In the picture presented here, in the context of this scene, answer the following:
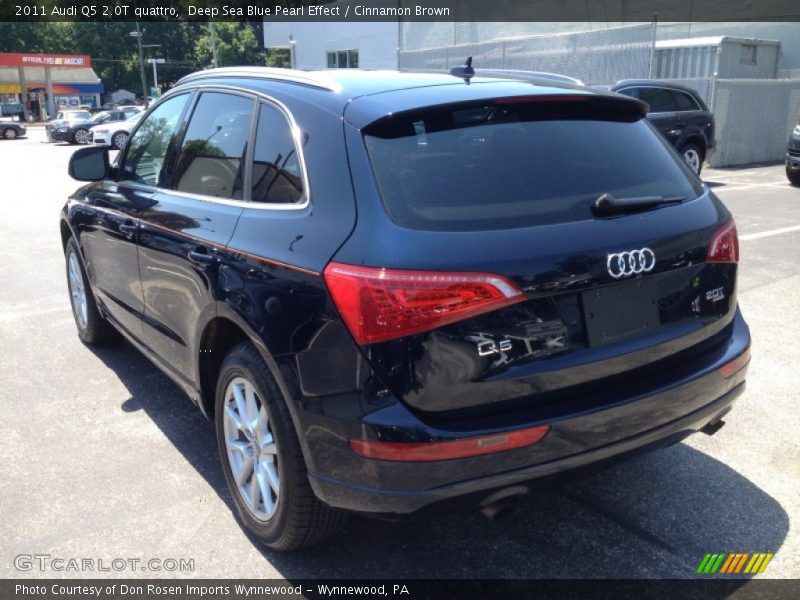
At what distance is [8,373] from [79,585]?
8.52ft

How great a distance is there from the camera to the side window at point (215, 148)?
3.19 meters

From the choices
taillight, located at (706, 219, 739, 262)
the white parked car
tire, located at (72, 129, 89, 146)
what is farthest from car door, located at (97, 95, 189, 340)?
tire, located at (72, 129, 89, 146)

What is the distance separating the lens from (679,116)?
1366cm

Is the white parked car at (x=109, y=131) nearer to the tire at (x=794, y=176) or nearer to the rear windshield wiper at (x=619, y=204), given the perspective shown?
the tire at (x=794, y=176)

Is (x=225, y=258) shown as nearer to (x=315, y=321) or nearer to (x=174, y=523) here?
(x=315, y=321)

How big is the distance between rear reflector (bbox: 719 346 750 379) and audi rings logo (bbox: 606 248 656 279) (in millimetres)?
577

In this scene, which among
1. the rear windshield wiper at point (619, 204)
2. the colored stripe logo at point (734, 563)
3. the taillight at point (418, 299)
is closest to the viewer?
the taillight at point (418, 299)

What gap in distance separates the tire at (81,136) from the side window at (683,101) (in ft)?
88.1

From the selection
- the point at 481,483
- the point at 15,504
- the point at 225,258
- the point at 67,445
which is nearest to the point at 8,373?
the point at 67,445

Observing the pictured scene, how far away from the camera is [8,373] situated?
4.92m

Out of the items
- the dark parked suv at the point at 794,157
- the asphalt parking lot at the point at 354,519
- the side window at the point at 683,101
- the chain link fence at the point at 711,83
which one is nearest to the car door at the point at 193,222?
the asphalt parking lot at the point at 354,519

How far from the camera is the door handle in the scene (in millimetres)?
3039

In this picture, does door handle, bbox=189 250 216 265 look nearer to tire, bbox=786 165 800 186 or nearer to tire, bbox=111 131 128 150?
tire, bbox=786 165 800 186

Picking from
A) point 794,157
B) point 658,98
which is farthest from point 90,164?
point 794,157
